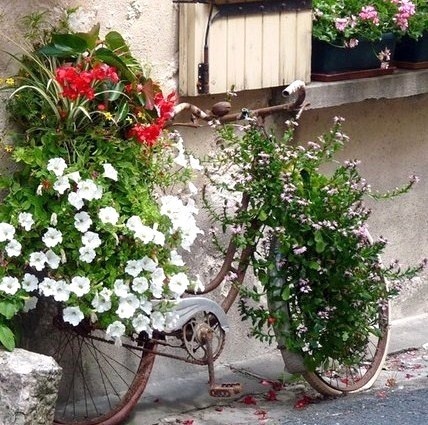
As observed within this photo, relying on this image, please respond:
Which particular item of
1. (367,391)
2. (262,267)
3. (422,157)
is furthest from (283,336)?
(422,157)

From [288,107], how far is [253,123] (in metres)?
0.29

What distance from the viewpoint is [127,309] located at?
456 cm

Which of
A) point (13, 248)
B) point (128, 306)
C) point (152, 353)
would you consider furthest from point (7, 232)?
point (152, 353)

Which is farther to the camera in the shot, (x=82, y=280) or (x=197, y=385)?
(x=197, y=385)

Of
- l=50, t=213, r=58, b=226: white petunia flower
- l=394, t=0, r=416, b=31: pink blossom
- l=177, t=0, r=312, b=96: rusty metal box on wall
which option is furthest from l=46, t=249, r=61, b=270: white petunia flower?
l=394, t=0, r=416, b=31: pink blossom

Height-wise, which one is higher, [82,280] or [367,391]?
[82,280]

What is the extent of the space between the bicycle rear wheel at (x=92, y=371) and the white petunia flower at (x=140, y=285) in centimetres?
33

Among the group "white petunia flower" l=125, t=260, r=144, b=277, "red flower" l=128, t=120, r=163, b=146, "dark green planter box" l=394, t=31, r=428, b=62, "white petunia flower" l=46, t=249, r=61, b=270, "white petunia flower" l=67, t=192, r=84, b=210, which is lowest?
"white petunia flower" l=125, t=260, r=144, b=277

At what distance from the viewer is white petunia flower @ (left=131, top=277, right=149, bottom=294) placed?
4.59m

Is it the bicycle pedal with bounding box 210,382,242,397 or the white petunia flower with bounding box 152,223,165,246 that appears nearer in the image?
the white petunia flower with bounding box 152,223,165,246

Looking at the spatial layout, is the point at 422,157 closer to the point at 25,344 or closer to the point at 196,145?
the point at 196,145

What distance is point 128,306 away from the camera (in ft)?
15.0

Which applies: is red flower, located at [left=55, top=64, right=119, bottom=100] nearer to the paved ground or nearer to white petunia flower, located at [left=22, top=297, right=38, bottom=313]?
white petunia flower, located at [left=22, top=297, right=38, bottom=313]

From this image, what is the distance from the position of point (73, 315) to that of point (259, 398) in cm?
134
